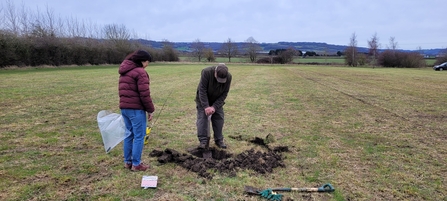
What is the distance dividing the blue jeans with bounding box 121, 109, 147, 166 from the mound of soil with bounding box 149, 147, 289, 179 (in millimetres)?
545

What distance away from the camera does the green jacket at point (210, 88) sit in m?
5.36

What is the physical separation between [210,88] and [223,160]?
4.42ft

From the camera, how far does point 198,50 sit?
85.6 meters

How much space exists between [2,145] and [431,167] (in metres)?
8.09

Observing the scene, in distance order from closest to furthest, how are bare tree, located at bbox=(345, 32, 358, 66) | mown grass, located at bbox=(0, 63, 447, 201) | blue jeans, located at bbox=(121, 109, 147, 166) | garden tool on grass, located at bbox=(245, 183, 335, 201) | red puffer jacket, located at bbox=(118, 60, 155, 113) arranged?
garden tool on grass, located at bbox=(245, 183, 335, 201) → mown grass, located at bbox=(0, 63, 447, 201) → red puffer jacket, located at bbox=(118, 60, 155, 113) → blue jeans, located at bbox=(121, 109, 147, 166) → bare tree, located at bbox=(345, 32, 358, 66)

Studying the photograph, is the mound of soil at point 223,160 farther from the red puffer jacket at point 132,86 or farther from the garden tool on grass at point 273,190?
the red puffer jacket at point 132,86

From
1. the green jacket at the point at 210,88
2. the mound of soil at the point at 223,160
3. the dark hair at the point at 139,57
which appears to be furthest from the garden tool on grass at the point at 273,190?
Answer: the dark hair at the point at 139,57

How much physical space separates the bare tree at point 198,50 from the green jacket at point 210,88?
7690 cm

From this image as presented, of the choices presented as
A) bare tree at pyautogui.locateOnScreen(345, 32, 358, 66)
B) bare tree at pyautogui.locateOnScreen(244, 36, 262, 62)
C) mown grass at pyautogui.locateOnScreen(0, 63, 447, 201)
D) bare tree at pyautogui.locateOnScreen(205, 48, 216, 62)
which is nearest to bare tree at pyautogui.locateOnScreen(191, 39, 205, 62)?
bare tree at pyautogui.locateOnScreen(205, 48, 216, 62)

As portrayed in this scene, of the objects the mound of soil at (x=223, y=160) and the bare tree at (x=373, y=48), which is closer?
the mound of soil at (x=223, y=160)

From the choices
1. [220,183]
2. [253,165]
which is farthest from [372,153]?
[220,183]

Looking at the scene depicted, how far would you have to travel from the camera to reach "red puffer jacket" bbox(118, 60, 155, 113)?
4176 millimetres

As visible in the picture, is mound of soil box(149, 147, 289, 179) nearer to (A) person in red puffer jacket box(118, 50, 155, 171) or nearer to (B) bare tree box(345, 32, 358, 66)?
(A) person in red puffer jacket box(118, 50, 155, 171)

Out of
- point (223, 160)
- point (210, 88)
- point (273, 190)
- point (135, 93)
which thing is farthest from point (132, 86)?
point (273, 190)
